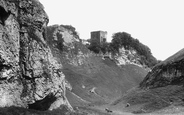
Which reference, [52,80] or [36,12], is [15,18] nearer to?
[36,12]

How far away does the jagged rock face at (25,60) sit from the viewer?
19641 millimetres

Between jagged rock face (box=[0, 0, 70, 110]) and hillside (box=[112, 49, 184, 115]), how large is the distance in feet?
58.6

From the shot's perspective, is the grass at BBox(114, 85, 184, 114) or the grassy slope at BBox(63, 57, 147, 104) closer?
the grass at BBox(114, 85, 184, 114)

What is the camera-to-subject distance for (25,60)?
21922 millimetres

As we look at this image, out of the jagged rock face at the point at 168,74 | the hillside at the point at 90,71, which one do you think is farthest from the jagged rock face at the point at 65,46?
the jagged rock face at the point at 168,74

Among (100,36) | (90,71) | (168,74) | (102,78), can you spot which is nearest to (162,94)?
(168,74)

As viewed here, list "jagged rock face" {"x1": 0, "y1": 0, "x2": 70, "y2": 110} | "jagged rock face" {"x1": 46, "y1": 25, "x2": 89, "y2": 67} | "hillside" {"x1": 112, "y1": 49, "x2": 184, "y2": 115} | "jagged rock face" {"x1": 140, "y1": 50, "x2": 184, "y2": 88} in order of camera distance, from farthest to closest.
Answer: "jagged rock face" {"x1": 46, "y1": 25, "x2": 89, "y2": 67}, "jagged rock face" {"x1": 140, "y1": 50, "x2": 184, "y2": 88}, "hillside" {"x1": 112, "y1": 49, "x2": 184, "y2": 115}, "jagged rock face" {"x1": 0, "y1": 0, "x2": 70, "y2": 110}

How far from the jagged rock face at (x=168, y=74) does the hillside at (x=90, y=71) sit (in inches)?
484

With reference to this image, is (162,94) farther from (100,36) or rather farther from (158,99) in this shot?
(100,36)

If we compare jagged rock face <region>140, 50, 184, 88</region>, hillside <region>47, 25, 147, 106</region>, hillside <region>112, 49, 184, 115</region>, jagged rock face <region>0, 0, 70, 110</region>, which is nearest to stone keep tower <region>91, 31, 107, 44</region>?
hillside <region>47, 25, 147, 106</region>

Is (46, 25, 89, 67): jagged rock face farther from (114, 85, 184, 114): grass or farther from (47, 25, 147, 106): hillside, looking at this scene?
(114, 85, 184, 114): grass

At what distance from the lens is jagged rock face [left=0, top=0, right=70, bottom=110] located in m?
19.6

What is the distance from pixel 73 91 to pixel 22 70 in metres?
37.7

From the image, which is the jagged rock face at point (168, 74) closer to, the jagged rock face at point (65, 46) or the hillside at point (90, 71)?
the hillside at point (90, 71)
